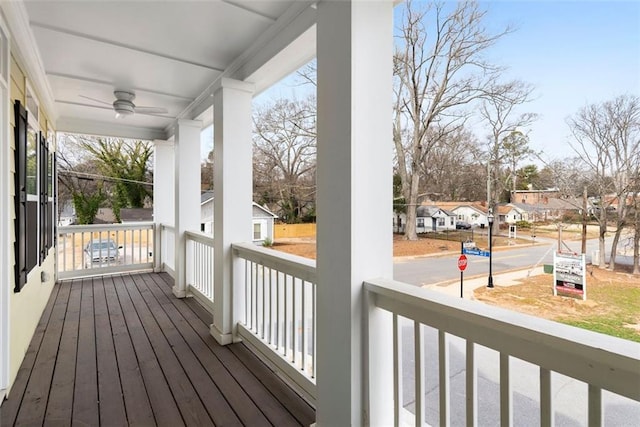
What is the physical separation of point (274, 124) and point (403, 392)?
2149 millimetres

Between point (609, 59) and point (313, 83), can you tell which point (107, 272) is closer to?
point (313, 83)

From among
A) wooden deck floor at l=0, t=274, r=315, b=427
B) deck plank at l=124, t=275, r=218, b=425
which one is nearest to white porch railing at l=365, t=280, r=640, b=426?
wooden deck floor at l=0, t=274, r=315, b=427

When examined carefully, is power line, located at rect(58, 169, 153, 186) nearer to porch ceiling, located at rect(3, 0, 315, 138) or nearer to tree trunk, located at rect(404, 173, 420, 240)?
porch ceiling, located at rect(3, 0, 315, 138)

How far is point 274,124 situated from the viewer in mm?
2799

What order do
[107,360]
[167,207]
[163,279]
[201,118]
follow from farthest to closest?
[167,207], [163,279], [201,118], [107,360]

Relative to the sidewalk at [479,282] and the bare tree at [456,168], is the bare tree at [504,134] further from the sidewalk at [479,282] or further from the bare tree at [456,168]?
the sidewalk at [479,282]

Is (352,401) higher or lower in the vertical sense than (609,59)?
lower

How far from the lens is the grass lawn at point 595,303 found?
846 mm

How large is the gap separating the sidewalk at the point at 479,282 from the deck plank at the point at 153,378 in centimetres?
175

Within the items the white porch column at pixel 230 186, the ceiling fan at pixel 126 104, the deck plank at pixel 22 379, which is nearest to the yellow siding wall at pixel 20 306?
the deck plank at pixel 22 379

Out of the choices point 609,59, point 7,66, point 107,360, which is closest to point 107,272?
point 107,360

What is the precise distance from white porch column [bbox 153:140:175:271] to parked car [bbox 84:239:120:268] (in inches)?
25.7

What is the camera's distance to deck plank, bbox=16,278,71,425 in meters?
2.06

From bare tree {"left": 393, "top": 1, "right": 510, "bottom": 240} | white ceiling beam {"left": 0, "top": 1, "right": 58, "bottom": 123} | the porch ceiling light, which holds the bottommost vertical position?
bare tree {"left": 393, "top": 1, "right": 510, "bottom": 240}
